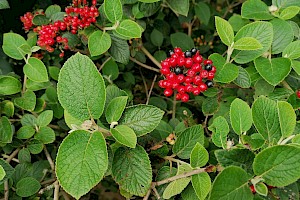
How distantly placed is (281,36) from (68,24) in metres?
0.61

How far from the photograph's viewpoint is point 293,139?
81 cm

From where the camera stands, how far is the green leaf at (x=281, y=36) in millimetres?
1092

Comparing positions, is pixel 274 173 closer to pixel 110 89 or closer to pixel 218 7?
pixel 110 89

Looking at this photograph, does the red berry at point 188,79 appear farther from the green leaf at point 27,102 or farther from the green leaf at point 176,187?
the green leaf at point 27,102

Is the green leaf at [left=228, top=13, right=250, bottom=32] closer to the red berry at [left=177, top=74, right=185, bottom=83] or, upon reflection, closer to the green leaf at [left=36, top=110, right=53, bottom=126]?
the red berry at [left=177, top=74, right=185, bottom=83]

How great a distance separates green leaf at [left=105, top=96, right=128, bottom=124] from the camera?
90 centimetres

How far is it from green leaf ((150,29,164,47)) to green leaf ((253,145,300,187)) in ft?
2.92

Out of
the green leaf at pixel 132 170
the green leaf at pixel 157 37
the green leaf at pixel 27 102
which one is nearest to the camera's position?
the green leaf at pixel 132 170

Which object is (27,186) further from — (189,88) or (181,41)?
(181,41)

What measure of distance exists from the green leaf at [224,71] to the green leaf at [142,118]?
24 centimetres

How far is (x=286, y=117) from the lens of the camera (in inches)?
32.0

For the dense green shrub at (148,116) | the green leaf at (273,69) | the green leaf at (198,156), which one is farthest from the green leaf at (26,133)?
the green leaf at (273,69)

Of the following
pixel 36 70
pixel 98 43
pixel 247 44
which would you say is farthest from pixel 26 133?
pixel 247 44

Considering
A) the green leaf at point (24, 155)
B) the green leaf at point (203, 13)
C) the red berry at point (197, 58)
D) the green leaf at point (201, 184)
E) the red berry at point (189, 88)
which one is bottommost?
the green leaf at point (24, 155)
